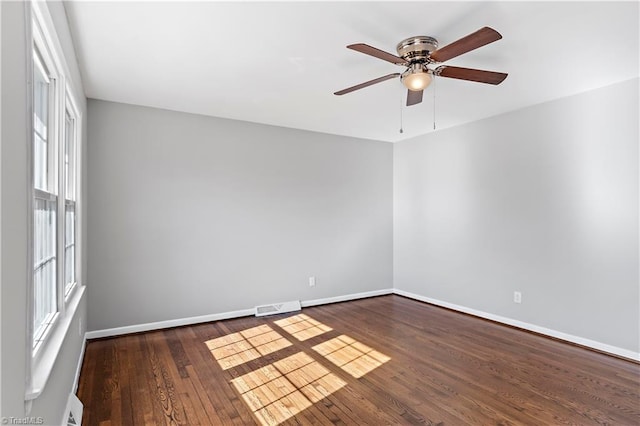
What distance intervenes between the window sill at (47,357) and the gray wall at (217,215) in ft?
5.02

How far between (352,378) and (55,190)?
2.41m

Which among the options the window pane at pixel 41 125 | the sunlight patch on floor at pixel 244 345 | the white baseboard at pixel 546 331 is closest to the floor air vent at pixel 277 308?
the sunlight patch on floor at pixel 244 345

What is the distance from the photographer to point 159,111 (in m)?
3.96

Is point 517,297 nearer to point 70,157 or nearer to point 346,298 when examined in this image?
point 346,298

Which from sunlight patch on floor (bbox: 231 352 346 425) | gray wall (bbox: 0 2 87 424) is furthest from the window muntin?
gray wall (bbox: 0 2 87 424)

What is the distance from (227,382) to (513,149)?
3.84m

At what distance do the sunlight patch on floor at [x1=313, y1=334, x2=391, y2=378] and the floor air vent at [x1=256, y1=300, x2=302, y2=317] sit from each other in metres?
1.15

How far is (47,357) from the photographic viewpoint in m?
1.57

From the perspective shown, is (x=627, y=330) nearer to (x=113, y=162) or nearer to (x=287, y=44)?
(x=287, y=44)

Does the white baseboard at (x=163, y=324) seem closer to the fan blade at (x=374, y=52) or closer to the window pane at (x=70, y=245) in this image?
the window pane at (x=70, y=245)

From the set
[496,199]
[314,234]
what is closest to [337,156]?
[314,234]

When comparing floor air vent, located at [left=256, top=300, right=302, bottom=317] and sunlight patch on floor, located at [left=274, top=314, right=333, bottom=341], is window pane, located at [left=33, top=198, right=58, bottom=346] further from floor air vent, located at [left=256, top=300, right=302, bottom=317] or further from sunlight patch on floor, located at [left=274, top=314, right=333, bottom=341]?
floor air vent, located at [left=256, top=300, right=302, bottom=317]

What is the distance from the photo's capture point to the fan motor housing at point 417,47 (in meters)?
2.37

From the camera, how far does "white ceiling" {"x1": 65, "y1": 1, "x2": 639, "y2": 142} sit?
210 cm
